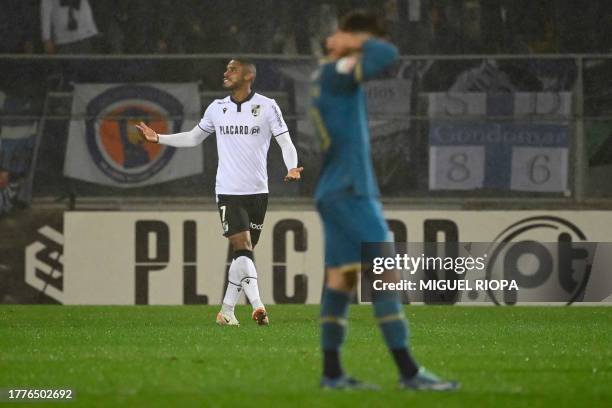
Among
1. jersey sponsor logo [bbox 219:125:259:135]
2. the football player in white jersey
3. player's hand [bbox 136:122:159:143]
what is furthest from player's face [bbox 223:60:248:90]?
player's hand [bbox 136:122:159:143]

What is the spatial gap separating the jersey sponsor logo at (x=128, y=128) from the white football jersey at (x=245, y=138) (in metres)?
4.95

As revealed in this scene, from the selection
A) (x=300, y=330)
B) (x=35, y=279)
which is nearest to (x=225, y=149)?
(x=300, y=330)

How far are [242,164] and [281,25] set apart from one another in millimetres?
6499

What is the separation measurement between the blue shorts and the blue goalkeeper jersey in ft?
0.18

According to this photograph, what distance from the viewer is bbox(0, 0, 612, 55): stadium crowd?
19.4 metres

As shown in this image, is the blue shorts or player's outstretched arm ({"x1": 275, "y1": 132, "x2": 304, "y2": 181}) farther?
player's outstretched arm ({"x1": 275, "y1": 132, "x2": 304, "y2": 181})

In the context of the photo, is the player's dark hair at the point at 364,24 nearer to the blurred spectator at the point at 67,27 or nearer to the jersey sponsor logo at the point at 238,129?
the jersey sponsor logo at the point at 238,129

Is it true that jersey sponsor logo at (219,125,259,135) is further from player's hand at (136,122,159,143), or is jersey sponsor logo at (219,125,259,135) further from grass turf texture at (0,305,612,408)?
grass turf texture at (0,305,612,408)

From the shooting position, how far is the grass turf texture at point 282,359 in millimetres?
7273

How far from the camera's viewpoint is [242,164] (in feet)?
44.2

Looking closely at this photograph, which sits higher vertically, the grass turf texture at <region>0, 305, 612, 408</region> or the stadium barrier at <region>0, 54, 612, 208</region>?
the stadium barrier at <region>0, 54, 612, 208</region>

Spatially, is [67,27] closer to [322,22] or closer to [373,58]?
[322,22]

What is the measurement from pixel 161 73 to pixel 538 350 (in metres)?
9.45

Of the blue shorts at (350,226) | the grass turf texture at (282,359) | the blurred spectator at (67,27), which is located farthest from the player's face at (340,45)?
the blurred spectator at (67,27)
